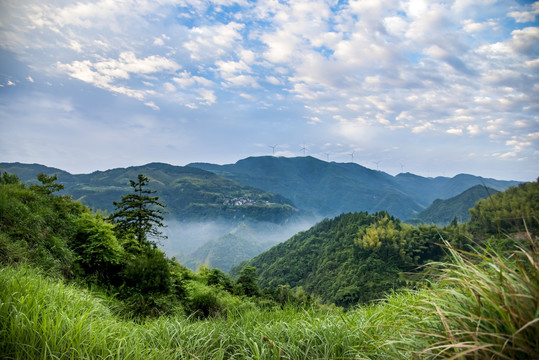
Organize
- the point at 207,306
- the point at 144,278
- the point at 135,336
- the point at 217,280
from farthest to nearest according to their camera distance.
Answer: the point at 217,280, the point at 207,306, the point at 144,278, the point at 135,336

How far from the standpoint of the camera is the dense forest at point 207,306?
90.0 inches

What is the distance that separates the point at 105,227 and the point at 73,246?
1.27m

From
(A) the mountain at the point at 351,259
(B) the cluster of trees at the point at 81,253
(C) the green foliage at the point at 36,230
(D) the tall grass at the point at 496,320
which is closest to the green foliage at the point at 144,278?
(B) the cluster of trees at the point at 81,253

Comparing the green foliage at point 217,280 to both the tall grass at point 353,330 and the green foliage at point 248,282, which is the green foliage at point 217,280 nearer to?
the green foliage at point 248,282

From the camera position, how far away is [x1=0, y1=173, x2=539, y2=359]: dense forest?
7.50 feet

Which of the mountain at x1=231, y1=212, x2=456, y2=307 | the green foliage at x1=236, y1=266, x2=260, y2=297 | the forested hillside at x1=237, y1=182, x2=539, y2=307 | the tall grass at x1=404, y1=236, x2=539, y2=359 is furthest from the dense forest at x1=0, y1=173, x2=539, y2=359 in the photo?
the forested hillside at x1=237, y1=182, x2=539, y2=307

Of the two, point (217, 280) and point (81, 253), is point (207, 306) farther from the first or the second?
point (217, 280)

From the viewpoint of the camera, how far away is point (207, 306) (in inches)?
476

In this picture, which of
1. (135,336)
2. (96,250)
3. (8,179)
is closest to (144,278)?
(96,250)

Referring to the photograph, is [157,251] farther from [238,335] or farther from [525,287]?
[525,287]

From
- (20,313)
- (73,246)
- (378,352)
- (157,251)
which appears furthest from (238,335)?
(73,246)

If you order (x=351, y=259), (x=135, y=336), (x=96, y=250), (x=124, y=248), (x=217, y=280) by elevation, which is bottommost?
(x=351, y=259)

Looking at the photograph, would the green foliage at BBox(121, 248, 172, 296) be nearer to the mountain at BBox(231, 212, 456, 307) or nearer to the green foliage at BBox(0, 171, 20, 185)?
the green foliage at BBox(0, 171, 20, 185)

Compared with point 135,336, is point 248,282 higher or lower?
lower
